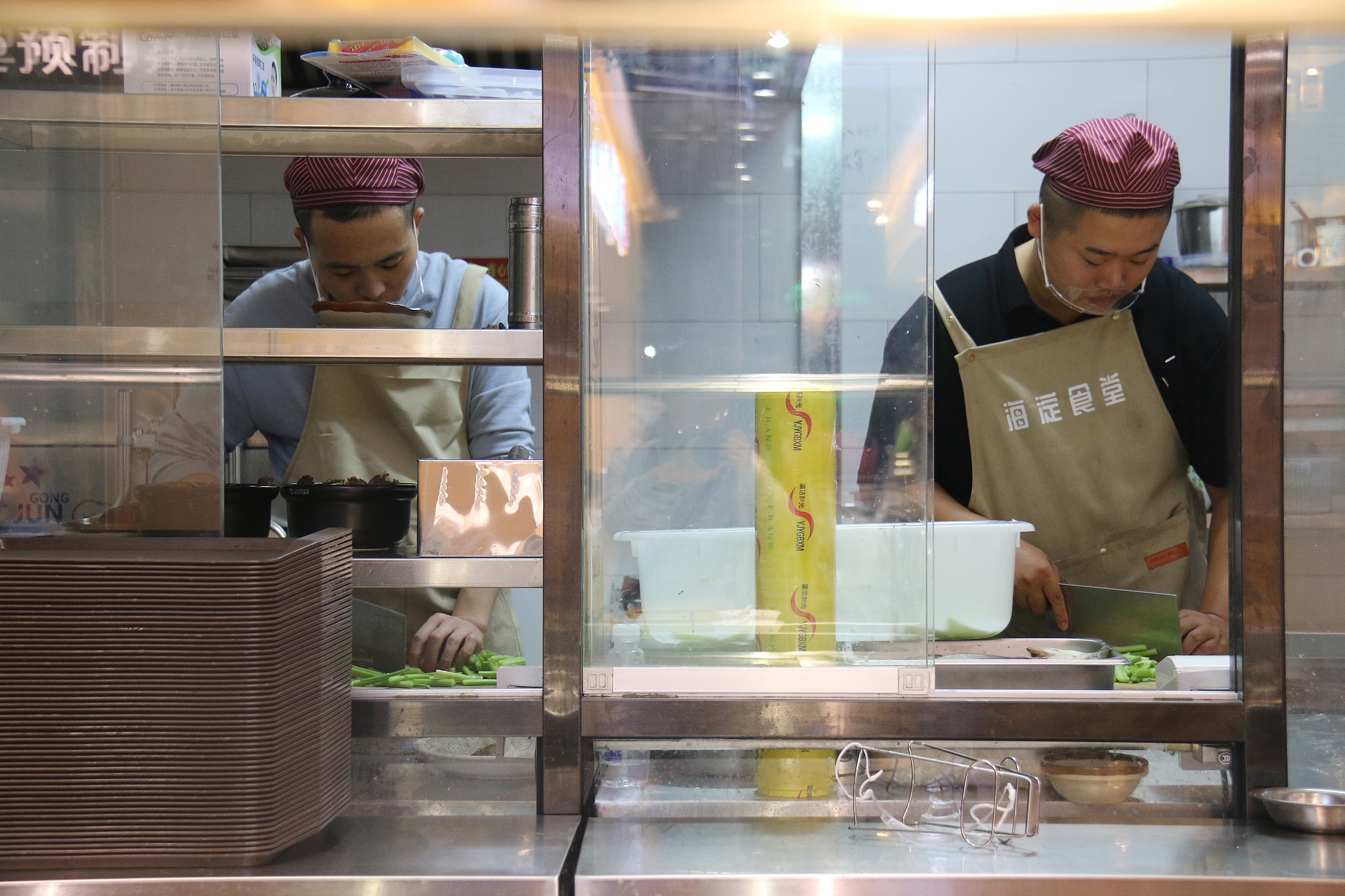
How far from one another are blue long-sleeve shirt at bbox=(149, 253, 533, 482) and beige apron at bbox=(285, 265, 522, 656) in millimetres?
31

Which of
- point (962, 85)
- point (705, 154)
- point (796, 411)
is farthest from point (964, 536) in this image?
point (962, 85)

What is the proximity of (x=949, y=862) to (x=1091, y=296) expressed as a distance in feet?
3.97

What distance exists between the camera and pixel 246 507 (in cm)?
124

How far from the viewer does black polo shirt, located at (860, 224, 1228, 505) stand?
1.87m

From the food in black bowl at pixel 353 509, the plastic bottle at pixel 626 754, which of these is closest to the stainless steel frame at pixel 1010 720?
the plastic bottle at pixel 626 754

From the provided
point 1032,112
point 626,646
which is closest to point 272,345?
point 626,646

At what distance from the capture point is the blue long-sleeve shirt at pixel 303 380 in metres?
2.04

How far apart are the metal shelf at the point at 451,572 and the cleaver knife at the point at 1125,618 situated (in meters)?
0.78

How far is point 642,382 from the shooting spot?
3.68ft

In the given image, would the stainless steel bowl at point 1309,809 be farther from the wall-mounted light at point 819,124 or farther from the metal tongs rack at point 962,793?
the wall-mounted light at point 819,124

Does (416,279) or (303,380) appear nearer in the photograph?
(416,279)

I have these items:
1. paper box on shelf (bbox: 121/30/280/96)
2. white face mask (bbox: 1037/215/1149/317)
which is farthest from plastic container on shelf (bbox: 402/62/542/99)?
white face mask (bbox: 1037/215/1149/317)

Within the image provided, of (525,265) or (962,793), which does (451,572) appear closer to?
(525,265)

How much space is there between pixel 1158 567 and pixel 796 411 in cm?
117
